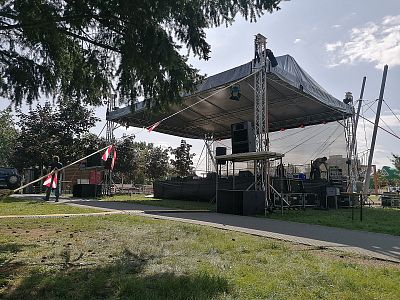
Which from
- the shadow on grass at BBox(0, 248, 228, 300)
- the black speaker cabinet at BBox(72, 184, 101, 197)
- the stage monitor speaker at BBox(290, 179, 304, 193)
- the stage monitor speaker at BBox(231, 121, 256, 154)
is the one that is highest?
the stage monitor speaker at BBox(231, 121, 256, 154)

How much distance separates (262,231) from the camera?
23.3ft

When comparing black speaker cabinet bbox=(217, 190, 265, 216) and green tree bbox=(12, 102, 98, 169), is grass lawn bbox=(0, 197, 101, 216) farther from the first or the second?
green tree bbox=(12, 102, 98, 169)

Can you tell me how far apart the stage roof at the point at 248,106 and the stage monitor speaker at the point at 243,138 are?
2.18 metres

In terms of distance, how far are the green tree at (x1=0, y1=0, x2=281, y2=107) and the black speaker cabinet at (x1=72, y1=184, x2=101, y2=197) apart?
1371 cm

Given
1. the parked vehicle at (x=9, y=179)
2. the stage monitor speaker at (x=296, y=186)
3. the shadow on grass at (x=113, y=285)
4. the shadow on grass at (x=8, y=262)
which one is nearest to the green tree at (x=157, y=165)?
the parked vehicle at (x=9, y=179)

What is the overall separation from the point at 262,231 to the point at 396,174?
26.9 meters

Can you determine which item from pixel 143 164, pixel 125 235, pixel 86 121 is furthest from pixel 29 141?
pixel 125 235

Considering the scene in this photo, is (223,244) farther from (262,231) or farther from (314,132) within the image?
(314,132)

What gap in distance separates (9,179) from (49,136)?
10674 millimetres

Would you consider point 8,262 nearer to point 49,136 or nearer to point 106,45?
point 106,45

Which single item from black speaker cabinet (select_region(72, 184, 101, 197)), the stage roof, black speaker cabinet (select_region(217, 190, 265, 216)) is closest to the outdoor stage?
the stage roof

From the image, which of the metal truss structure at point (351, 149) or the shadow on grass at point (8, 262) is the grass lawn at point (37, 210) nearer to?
the shadow on grass at point (8, 262)

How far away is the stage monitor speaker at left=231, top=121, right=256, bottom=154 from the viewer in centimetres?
1234

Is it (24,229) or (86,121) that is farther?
(86,121)
